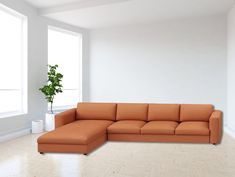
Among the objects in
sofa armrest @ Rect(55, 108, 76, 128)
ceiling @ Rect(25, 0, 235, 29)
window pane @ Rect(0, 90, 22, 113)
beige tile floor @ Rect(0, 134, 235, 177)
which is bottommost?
beige tile floor @ Rect(0, 134, 235, 177)

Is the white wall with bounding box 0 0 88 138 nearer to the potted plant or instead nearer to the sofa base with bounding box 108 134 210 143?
the potted plant

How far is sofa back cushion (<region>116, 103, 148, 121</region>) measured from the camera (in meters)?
5.87

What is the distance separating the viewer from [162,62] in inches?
323

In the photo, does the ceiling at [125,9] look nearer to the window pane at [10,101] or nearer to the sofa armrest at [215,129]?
the window pane at [10,101]

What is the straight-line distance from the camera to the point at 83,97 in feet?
28.9

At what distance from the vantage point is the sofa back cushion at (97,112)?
236 inches

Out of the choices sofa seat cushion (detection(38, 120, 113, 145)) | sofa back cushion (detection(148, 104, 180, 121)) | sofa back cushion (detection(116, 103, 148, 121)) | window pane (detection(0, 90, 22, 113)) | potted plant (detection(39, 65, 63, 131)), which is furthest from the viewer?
potted plant (detection(39, 65, 63, 131))

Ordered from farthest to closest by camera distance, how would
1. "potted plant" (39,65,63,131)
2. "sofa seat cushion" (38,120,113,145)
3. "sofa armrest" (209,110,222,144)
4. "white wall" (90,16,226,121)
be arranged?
"white wall" (90,16,226,121) → "potted plant" (39,65,63,131) → "sofa armrest" (209,110,222,144) → "sofa seat cushion" (38,120,113,145)

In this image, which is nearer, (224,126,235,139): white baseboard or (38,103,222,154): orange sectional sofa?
(38,103,222,154): orange sectional sofa

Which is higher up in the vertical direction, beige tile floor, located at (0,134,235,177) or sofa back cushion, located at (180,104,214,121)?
sofa back cushion, located at (180,104,214,121)

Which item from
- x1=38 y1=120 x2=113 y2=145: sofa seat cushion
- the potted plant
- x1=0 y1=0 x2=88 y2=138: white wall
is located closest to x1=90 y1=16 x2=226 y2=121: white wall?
x1=0 y1=0 x2=88 y2=138: white wall

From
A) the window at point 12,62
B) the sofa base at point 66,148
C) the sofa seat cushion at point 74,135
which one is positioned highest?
the window at point 12,62

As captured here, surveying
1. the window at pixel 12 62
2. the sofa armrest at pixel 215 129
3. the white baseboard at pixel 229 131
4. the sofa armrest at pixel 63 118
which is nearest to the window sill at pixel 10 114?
the window at pixel 12 62

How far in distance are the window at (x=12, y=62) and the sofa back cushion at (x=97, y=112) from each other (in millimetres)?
1639
